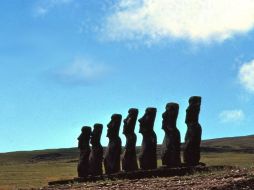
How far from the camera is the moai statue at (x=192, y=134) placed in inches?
1282

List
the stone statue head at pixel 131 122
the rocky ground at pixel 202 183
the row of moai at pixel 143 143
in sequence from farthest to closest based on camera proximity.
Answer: the stone statue head at pixel 131 122 → the row of moai at pixel 143 143 → the rocky ground at pixel 202 183

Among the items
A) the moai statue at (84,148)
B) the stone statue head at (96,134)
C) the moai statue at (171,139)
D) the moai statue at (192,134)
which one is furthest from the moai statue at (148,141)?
the moai statue at (84,148)

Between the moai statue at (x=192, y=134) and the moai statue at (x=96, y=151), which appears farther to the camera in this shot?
the moai statue at (x=96, y=151)

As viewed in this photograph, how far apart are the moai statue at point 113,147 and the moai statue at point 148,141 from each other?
2346mm

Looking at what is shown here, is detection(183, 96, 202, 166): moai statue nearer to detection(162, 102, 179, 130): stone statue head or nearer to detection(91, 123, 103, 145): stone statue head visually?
detection(162, 102, 179, 130): stone statue head

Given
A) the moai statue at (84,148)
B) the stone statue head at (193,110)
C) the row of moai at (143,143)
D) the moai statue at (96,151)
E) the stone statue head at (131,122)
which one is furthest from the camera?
the moai statue at (84,148)

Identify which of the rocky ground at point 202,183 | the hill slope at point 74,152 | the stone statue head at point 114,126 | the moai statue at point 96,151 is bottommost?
the rocky ground at point 202,183

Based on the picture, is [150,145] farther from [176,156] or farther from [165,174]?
[165,174]

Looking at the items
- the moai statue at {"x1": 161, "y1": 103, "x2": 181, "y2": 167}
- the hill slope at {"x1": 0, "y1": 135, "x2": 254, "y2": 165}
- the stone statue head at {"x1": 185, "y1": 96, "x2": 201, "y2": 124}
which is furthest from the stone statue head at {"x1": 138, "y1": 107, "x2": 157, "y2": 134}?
the hill slope at {"x1": 0, "y1": 135, "x2": 254, "y2": 165}

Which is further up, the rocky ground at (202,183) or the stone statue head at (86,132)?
the stone statue head at (86,132)

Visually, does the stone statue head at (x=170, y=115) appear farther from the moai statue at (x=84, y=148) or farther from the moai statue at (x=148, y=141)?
the moai statue at (x=84, y=148)

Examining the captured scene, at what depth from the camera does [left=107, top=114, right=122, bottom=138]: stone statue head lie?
37469 millimetres

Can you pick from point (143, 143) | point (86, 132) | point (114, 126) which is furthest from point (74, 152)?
point (143, 143)

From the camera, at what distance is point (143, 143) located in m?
35.1
